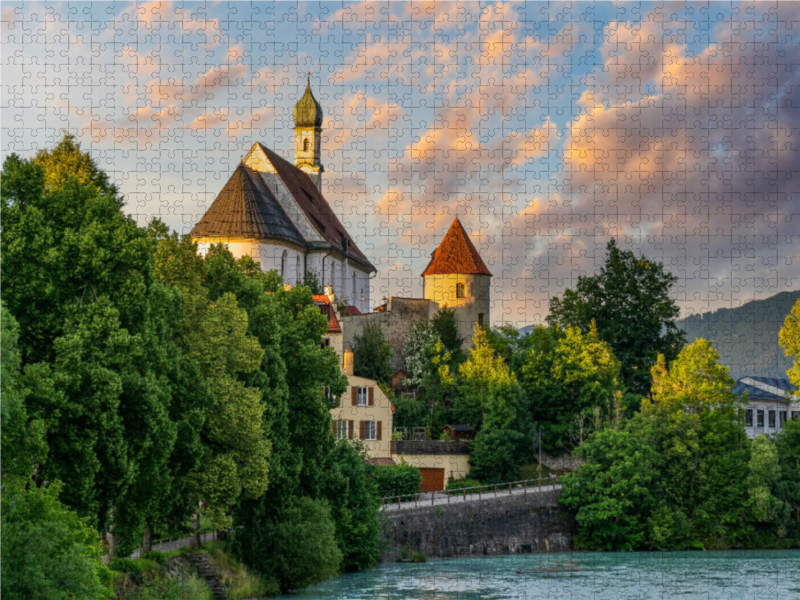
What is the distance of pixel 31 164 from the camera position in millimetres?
23688

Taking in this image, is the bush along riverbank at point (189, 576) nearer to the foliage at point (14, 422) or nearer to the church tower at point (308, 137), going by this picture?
the foliage at point (14, 422)

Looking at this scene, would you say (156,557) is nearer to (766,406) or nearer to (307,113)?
(766,406)

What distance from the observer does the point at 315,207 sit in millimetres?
84438

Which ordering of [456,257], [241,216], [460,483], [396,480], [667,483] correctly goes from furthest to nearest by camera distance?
[456,257]
[241,216]
[460,483]
[667,483]
[396,480]

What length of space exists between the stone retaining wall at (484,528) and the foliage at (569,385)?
364 inches

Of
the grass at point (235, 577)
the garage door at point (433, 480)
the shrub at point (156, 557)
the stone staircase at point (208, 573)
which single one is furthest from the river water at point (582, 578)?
the garage door at point (433, 480)

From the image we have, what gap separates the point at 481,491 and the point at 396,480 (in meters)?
5.60

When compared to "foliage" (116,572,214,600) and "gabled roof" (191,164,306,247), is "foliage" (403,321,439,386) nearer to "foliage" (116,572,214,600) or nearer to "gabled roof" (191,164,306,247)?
"gabled roof" (191,164,306,247)

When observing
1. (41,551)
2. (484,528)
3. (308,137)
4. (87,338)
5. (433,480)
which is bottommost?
(484,528)

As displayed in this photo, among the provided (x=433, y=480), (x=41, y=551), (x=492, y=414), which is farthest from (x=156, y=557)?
(x=492, y=414)

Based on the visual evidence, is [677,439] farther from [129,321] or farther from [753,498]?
[129,321]

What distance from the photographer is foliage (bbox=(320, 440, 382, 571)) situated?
41531 mm

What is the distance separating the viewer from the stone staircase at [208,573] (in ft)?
107

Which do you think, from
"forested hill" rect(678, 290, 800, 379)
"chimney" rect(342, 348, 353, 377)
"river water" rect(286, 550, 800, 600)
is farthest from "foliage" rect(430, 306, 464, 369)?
"river water" rect(286, 550, 800, 600)
